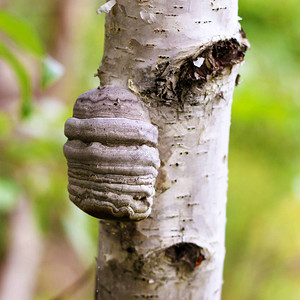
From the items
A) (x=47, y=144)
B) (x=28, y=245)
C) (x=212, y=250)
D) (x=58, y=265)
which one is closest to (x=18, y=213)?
(x=28, y=245)

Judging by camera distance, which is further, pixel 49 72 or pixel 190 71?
pixel 49 72

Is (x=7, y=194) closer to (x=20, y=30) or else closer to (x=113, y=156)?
(x=20, y=30)

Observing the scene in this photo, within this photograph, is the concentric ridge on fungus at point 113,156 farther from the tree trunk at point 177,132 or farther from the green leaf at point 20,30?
the green leaf at point 20,30

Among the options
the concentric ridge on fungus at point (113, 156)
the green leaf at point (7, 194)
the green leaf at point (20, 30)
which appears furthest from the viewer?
the green leaf at point (7, 194)

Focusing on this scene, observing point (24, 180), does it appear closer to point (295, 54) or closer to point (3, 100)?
point (3, 100)

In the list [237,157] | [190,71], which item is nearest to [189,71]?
[190,71]

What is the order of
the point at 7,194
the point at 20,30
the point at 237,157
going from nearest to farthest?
the point at 20,30 < the point at 7,194 < the point at 237,157

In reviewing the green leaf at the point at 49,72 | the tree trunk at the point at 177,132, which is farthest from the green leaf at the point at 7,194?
the tree trunk at the point at 177,132
